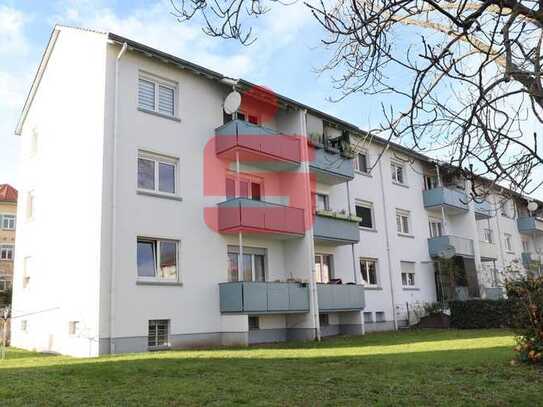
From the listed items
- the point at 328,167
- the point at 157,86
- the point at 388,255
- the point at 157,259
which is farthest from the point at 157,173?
the point at 388,255

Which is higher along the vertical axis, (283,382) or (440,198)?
(440,198)

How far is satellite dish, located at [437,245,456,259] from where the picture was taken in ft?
92.7

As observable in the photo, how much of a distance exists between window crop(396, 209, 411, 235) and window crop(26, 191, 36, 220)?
17547 mm

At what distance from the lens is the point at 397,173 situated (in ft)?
95.7

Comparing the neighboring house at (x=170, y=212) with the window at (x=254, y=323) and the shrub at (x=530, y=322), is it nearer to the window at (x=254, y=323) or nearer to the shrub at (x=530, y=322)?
the window at (x=254, y=323)

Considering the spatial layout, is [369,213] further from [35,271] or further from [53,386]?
[53,386]

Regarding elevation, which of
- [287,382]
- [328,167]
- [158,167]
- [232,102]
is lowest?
[287,382]

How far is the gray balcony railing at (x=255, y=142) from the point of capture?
18.7 meters

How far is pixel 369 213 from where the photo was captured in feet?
86.2

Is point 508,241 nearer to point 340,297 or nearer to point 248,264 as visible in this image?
point 340,297

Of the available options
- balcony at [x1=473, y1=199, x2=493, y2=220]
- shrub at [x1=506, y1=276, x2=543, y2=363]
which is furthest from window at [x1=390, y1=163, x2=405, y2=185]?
shrub at [x1=506, y1=276, x2=543, y2=363]

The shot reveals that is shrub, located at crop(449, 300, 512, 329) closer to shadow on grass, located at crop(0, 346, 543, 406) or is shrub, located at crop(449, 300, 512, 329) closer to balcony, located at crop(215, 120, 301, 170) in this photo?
balcony, located at crop(215, 120, 301, 170)

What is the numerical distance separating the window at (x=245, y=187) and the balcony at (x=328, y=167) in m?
2.31

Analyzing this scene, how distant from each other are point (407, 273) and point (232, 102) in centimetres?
1418
